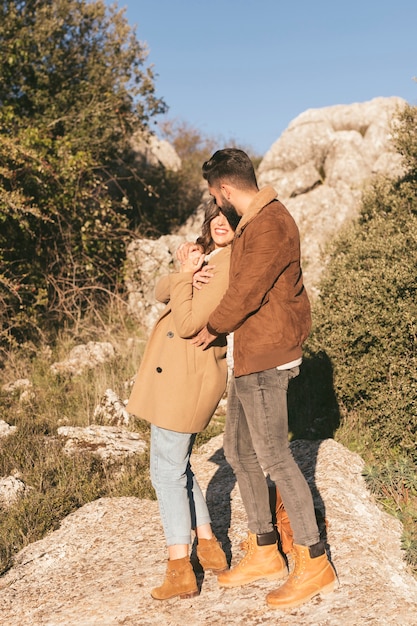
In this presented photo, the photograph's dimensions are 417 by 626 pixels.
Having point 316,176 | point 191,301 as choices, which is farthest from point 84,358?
point 316,176

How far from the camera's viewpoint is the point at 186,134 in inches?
820

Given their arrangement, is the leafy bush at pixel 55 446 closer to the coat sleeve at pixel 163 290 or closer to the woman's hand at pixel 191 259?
the coat sleeve at pixel 163 290

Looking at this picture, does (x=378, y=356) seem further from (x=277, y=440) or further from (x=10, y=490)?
(x=10, y=490)

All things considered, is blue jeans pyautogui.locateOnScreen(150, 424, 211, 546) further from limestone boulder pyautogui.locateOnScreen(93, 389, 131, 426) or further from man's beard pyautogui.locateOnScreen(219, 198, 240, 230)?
limestone boulder pyautogui.locateOnScreen(93, 389, 131, 426)

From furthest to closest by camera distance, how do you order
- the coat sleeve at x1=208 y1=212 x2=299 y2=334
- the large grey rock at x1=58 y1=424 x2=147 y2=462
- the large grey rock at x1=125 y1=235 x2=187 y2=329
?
the large grey rock at x1=125 y1=235 x2=187 y2=329, the large grey rock at x1=58 y1=424 x2=147 y2=462, the coat sleeve at x1=208 y1=212 x2=299 y2=334

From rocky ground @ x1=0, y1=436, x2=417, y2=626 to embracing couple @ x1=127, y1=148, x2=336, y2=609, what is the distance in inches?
4.9

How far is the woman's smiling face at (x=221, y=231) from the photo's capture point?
3346mm

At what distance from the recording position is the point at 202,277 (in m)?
3.21

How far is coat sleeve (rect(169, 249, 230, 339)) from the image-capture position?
10.3 ft

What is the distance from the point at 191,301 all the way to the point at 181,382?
434 mm

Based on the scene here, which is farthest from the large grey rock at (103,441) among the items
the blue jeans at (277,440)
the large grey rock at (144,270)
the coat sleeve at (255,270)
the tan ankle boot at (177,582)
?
the large grey rock at (144,270)

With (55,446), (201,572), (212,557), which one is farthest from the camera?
(55,446)

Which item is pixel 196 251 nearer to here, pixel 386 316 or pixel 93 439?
pixel 386 316

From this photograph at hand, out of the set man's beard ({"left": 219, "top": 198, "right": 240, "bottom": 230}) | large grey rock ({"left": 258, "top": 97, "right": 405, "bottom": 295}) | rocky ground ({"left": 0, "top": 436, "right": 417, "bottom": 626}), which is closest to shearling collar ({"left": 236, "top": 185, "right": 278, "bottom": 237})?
man's beard ({"left": 219, "top": 198, "right": 240, "bottom": 230})
